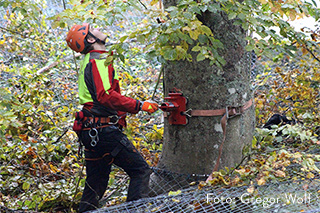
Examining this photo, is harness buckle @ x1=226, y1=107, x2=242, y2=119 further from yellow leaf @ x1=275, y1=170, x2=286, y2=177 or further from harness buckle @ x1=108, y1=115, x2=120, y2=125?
harness buckle @ x1=108, y1=115, x2=120, y2=125

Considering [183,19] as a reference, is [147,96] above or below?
below

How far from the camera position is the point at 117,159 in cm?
321

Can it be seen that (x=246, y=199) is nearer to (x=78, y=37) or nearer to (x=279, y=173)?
(x=279, y=173)

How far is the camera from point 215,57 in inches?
104

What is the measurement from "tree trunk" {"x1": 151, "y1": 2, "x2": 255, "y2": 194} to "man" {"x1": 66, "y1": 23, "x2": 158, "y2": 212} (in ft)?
1.11

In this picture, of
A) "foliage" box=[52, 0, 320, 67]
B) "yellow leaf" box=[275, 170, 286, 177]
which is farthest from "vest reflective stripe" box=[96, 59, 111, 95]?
"yellow leaf" box=[275, 170, 286, 177]

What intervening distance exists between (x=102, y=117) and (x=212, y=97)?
1010 millimetres

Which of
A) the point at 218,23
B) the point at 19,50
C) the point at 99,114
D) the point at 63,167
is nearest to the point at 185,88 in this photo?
the point at 218,23

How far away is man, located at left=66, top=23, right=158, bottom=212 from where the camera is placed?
120 inches

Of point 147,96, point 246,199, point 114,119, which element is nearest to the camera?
point 246,199

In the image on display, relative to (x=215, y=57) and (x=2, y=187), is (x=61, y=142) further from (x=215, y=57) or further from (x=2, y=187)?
(x=215, y=57)

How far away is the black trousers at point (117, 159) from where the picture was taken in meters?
3.13

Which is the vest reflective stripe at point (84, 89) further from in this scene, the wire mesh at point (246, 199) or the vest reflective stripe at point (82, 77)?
the wire mesh at point (246, 199)

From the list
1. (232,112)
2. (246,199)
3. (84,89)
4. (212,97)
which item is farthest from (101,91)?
(246,199)
